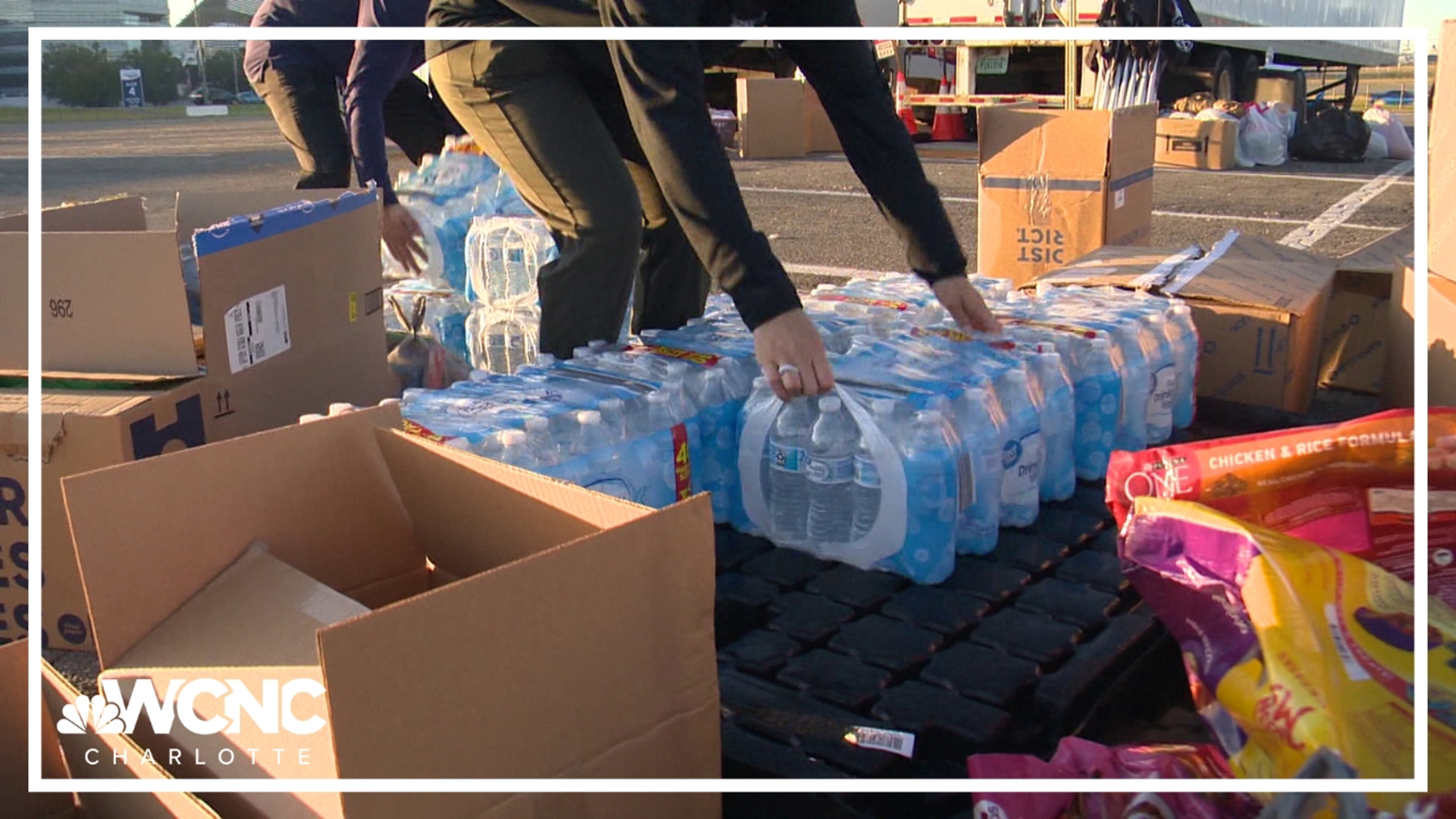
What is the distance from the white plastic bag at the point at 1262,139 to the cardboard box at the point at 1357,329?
8045 mm

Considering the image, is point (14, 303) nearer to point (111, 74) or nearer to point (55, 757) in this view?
point (55, 757)

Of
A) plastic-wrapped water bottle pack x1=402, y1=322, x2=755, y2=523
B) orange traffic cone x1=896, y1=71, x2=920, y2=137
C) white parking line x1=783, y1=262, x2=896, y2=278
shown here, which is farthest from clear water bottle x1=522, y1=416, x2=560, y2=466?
orange traffic cone x1=896, y1=71, x2=920, y2=137

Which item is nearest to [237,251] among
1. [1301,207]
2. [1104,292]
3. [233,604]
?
[233,604]

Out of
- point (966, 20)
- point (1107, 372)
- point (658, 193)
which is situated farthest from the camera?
point (966, 20)

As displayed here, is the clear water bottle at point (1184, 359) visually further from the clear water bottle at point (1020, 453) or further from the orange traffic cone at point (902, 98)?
the orange traffic cone at point (902, 98)

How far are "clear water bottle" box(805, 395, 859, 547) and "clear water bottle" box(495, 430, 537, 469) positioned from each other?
0.54m

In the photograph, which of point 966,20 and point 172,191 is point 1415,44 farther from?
point 966,20

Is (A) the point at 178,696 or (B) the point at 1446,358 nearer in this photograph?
(A) the point at 178,696

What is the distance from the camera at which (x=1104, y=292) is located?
2975 mm

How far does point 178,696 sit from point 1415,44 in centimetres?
200

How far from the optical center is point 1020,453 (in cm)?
230

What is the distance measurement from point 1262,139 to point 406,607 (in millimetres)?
11437

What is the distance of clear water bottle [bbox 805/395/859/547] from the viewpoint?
2195 millimetres

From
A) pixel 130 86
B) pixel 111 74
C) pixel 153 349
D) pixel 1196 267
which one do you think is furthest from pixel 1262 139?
pixel 130 86
